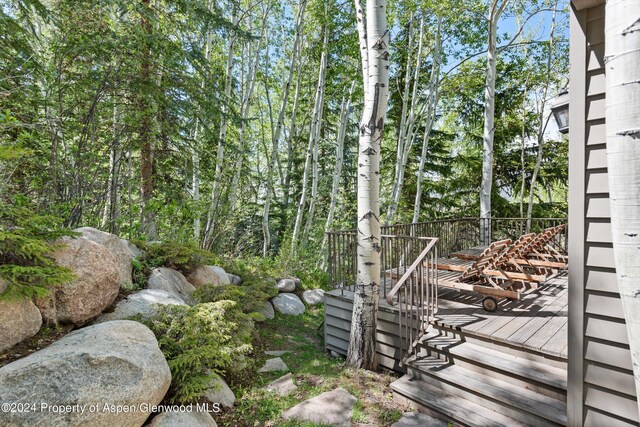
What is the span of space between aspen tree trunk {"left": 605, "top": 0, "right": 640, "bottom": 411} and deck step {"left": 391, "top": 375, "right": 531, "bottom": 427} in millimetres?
1874

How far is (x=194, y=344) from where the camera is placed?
2.77 m

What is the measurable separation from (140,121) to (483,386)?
223 inches

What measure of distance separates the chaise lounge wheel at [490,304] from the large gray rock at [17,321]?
14.2ft

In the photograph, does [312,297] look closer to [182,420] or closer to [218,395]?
[218,395]

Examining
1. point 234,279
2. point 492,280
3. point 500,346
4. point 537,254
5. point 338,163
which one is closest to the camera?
point 500,346

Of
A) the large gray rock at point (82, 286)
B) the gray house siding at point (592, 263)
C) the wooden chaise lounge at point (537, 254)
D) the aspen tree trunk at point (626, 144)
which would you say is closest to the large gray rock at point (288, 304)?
the large gray rock at point (82, 286)

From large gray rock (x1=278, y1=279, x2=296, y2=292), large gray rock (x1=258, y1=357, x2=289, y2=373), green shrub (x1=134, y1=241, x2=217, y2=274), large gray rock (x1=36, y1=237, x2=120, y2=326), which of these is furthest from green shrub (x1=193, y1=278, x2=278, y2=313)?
large gray rock (x1=36, y1=237, x2=120, y2=326)

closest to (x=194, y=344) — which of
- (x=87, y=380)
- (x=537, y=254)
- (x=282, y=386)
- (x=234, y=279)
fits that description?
(x=87, y=380)

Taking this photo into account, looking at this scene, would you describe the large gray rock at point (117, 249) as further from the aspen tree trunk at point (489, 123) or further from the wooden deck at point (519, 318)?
the aspen tree trunk at point (489, 123)

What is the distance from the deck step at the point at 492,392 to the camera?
7.61 feet

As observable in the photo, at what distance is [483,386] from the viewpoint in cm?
265

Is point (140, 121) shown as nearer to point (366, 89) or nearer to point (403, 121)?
point (366, 89)

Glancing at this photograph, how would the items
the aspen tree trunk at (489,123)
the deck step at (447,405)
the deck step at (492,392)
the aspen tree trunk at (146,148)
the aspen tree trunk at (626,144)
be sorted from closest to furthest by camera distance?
the aspen tree trunk at (626,144), the deck step at (492,392), the deck step at (447,405), the aspen tree trunk at (146,148), the aspen tree trunk at (489,123)

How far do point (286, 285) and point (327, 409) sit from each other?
11.4 feet
